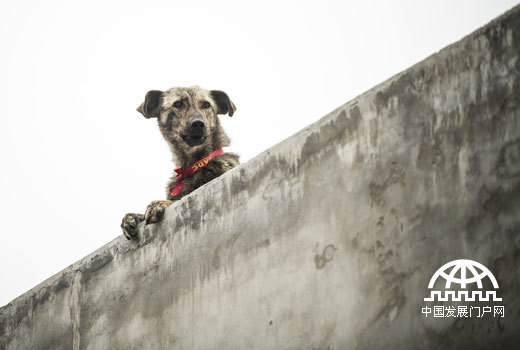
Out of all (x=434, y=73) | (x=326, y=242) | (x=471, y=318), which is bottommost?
(x=471, y=318)

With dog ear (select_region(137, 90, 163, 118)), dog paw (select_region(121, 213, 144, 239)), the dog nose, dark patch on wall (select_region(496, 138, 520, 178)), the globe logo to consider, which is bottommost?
the globe logo

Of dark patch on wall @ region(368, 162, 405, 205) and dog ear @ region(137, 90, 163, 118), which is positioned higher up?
dog ear @ region(137, 90, 163, 118)

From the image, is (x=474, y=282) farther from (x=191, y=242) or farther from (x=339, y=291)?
(x=191, y=242)

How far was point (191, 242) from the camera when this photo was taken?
148 inches

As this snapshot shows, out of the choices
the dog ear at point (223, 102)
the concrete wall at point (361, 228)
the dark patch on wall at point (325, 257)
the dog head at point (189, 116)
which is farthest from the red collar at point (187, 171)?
the dark patch on wall at point (325, 257)

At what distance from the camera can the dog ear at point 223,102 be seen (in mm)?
6758

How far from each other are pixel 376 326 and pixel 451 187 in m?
0.63

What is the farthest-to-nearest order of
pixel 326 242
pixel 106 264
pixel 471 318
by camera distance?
pixel 106 264
pixel 326 242
pixel 471 318

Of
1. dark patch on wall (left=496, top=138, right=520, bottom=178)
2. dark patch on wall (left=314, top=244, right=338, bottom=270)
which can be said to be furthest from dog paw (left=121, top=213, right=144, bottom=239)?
dark patch on wall (left=496, top=138, right=520, bottom=178)

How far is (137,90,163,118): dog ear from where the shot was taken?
668cm

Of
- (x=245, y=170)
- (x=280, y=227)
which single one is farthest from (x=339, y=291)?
(x=245, y=170)

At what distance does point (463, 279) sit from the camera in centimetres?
243

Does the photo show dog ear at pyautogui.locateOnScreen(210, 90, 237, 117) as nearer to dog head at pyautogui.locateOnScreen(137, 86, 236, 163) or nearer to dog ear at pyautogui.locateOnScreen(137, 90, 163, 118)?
dog head at pyautogui.locateOnScreen(137, 86, 236, 163)

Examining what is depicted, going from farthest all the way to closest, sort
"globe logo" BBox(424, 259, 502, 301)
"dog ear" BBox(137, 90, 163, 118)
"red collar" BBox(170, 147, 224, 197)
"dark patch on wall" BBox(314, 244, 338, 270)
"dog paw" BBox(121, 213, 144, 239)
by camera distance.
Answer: "dog ear" BBox(137, 90, 163, 118), "red collar" BBox(170, 147, 224, 197), "dog paw" BBox(121, 213, 144, 239), "dark patch on wall" BBox(314, 244, 338, 270), "globe logo" BBox(424, 259, 502, 301)
